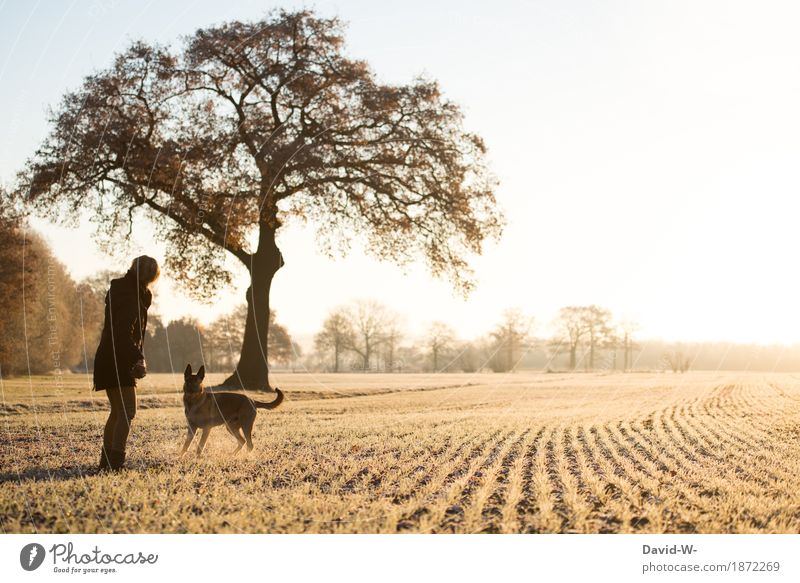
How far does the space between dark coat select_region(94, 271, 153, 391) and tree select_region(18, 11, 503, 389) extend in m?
8.93

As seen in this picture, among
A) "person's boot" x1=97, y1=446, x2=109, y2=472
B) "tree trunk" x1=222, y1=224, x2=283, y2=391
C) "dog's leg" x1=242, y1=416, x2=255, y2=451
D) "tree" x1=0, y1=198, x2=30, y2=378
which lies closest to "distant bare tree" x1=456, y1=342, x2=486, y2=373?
"tree trunk" x1=222, y1=224, x2=283, y2=391

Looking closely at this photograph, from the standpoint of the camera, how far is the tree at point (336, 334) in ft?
47.9

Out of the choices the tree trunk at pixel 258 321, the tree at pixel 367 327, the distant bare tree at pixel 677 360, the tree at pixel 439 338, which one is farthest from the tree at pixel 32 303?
the distant bare tree at pixel 677 360

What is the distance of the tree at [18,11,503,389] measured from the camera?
17.2 metres

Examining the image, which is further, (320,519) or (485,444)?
(485,444)

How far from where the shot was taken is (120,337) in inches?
301

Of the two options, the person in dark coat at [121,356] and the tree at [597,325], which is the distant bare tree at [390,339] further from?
the person in dark coat at [121,356]

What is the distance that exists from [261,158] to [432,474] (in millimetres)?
11918

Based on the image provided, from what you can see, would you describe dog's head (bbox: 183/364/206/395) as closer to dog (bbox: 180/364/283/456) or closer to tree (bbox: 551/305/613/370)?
dog (bbox: 180/364/283/456)

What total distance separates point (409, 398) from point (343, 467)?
530 inches
